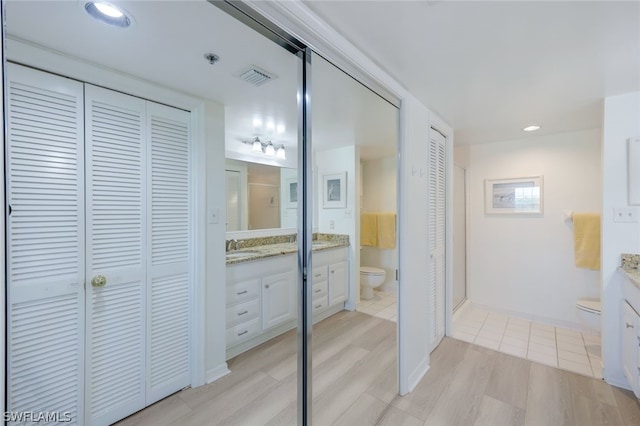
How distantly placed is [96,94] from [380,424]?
2492 mm

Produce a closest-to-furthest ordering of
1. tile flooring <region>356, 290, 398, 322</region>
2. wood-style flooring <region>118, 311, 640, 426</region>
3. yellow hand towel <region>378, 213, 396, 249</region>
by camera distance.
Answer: wood-style flooring <region>118, 311, 640, 426</region>
tile flooring <region>356, 290, 398, 322</region>
yellow hand towel <region>378, 213, 396, 249</region>

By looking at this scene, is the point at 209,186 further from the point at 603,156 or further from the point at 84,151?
the point at 603,156

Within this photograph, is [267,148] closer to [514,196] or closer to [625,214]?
[514,196]

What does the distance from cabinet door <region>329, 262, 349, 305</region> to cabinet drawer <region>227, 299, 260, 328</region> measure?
93 cm

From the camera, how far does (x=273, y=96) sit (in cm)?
185

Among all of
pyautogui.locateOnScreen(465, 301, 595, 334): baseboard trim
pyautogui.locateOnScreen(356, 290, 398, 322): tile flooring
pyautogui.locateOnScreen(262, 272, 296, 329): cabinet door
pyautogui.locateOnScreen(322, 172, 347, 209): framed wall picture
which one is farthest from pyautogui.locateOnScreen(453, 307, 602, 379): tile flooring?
pyautogui.locateOnScreen(322, 172, 347, 209): framed wall picture

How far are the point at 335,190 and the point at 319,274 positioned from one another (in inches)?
42.7

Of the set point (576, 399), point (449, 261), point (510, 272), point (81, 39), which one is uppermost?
point (81, 39)

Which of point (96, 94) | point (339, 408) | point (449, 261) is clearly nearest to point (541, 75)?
point (449, 261)

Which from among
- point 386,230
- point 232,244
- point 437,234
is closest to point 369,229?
point 386,230

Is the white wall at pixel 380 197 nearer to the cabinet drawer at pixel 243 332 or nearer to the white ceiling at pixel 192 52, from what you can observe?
the white ceiling at pixel 192 52

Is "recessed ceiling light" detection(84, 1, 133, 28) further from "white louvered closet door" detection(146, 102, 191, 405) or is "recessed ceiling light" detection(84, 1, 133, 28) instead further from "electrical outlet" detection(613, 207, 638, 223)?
"electrical outlet" detection(613, 207, 638, 223)

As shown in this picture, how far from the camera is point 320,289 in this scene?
2.86m

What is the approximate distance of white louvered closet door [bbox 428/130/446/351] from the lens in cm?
231
